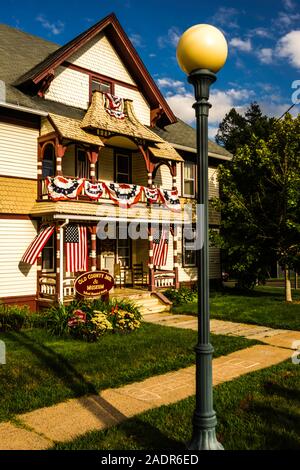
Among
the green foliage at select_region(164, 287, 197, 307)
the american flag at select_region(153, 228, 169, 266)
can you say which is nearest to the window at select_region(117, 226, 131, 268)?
the american flag at select_region(153, 228, 169, 266)

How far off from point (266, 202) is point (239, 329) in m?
7.44

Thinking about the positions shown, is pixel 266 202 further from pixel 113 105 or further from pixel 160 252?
pixel 113 105

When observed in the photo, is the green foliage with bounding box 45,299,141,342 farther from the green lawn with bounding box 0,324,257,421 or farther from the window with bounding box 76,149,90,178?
the window with bounding box 76,149,90,178

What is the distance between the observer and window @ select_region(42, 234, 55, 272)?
16375mm

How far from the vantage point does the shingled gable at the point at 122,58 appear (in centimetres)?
1617

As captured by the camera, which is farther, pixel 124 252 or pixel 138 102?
pixel 138 102

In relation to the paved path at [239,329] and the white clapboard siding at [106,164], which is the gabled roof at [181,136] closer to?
the white clapboard siding at [106,164]

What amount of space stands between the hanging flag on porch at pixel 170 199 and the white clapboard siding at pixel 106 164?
244cm

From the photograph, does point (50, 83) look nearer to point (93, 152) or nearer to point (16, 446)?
point (93, 152)

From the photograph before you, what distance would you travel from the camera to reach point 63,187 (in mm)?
14805

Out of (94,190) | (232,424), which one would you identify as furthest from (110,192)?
(232,424)

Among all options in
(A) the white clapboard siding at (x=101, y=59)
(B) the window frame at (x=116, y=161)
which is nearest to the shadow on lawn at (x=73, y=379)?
(B) the window frame at (x=116, y=161)

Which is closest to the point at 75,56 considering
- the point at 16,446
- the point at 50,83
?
the point at 50,83

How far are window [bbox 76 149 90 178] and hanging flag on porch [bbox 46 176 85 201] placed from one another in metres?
2.45
